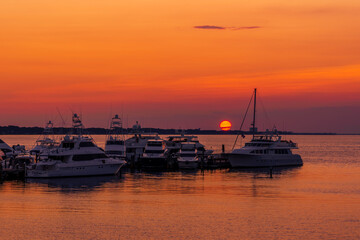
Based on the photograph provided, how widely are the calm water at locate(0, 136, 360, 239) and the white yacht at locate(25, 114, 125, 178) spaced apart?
136 centimetres

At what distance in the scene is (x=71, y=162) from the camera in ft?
243

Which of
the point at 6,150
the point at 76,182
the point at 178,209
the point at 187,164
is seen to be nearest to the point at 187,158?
the point at 187,164

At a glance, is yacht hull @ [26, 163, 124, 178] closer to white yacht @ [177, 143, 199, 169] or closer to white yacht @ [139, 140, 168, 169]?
white yacht @ [139, 140, 168, 169]

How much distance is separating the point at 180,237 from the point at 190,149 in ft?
189

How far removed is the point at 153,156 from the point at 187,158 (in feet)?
17.7

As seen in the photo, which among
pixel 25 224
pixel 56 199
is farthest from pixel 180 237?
pixel 56 199

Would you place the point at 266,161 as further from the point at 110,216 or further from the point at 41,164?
the point at 110,216

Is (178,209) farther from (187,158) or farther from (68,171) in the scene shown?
(187,158)

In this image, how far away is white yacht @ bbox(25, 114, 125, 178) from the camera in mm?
73000

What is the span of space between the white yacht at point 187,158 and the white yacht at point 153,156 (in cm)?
266

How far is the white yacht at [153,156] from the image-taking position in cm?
9381

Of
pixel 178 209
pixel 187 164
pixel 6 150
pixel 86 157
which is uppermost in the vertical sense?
pixel 6 150

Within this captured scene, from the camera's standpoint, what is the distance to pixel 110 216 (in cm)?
4584

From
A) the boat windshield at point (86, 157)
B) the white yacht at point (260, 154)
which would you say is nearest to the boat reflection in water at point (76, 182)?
the boat windshield at point (86, 157)
